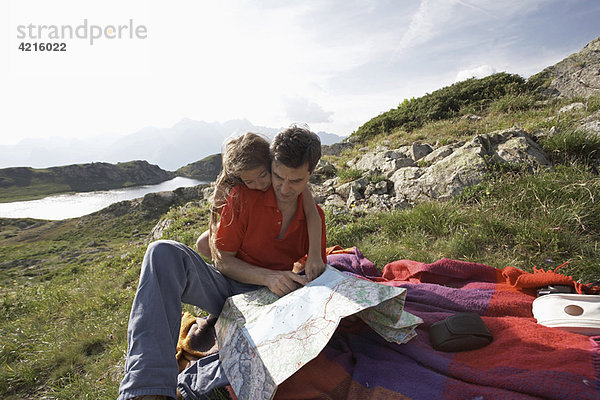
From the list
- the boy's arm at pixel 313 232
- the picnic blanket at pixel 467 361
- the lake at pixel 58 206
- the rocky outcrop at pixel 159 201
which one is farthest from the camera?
the lake at pixel 58 206

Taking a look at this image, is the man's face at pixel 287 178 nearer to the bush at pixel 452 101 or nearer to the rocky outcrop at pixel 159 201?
the bush at pixel 452 101

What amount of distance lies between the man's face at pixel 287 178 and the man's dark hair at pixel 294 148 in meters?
0.04

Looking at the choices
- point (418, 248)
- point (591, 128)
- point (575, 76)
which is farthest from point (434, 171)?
point (575, 76)

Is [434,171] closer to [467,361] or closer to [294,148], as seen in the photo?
[294,148]

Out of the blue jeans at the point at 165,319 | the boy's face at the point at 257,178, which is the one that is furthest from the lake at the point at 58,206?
the blue jeans at the point at 165,319

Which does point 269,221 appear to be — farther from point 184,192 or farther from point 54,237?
point 54,237

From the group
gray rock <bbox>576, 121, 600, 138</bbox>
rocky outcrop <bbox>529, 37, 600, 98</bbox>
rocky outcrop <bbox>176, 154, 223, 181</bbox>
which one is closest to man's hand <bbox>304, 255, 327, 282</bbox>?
gray rock <bbox>576, 121, 600, 138</bbox>

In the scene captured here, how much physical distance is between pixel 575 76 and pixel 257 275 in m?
12.5

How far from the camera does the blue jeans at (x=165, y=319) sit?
62.9 inches

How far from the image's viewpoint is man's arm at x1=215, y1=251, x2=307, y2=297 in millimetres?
2113

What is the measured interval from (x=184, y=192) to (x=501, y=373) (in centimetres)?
1623

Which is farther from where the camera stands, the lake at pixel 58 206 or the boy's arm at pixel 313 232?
the lake at pixel 58 206

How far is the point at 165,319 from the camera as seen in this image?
1.78m

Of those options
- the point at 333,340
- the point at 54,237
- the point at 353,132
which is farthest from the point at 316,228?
the point at 54,237
